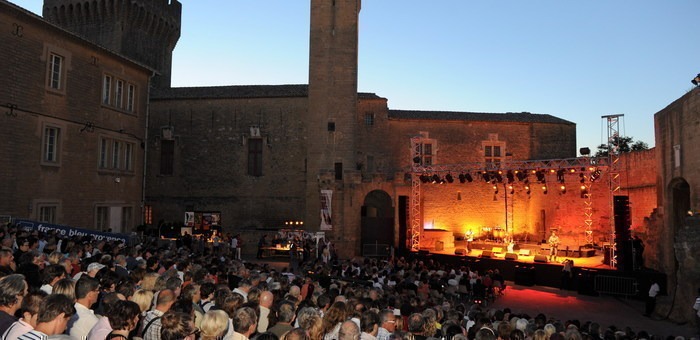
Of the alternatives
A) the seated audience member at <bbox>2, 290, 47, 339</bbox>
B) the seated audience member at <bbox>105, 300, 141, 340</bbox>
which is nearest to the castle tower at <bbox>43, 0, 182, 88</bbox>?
the seated audience member at <bbox>2, 290, 47, 339</bbox>

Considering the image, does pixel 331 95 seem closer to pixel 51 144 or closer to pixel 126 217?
pixel 126 217

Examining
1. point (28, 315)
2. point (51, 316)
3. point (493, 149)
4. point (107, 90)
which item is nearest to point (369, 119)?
point (493, 149)

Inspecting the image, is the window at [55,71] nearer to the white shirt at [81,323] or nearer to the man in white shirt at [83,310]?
the man in white shirt at [83,310]

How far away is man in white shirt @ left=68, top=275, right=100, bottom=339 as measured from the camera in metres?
4.88

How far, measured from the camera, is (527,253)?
25109mm

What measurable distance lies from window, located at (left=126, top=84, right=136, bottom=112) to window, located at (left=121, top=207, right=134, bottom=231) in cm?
468

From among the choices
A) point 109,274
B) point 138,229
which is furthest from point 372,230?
point 109,274

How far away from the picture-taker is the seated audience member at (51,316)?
12.7 ft

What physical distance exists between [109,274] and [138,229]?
58.8 ft

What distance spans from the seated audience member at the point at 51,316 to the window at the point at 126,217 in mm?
21450

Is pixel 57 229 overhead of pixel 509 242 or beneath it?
overhead

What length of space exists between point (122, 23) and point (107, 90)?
1477 cm

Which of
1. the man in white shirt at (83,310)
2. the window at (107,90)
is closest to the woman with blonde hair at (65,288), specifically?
the man in white shirt at (83,310)

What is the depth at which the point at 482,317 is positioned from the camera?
28.5ft
